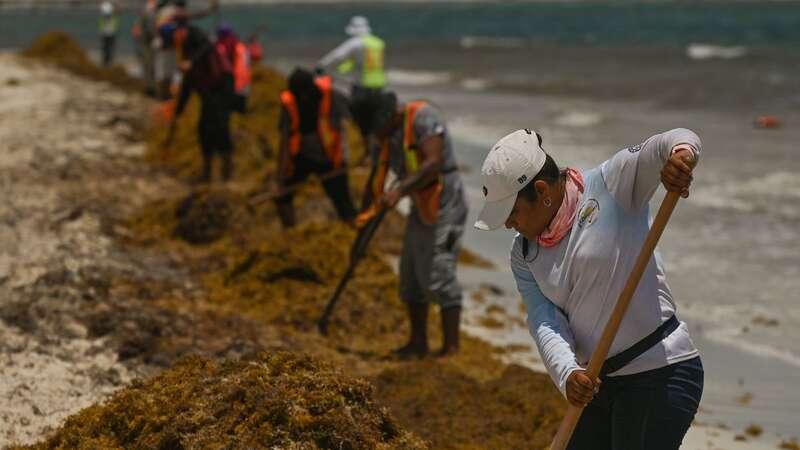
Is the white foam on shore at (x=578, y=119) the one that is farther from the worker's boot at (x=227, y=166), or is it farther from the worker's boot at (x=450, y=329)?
the worker's boot at (x=450, y=329)

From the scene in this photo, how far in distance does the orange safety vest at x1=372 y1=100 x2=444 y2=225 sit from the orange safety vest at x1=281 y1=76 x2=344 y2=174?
2165 millimetres

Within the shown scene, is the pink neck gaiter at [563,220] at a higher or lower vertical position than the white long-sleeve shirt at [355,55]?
→ higher

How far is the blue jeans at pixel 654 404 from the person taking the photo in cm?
368

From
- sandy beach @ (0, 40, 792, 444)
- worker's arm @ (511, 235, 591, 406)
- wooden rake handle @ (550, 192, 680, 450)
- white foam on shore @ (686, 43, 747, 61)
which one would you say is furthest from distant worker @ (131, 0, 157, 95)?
white foam on shore @ (686, 43, 747, 61)

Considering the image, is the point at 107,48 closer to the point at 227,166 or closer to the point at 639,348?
the point at 227,166

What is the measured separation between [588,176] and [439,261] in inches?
132

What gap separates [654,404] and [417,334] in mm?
3675

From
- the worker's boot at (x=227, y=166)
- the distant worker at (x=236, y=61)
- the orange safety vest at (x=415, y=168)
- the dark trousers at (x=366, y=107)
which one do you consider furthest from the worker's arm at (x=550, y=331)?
the distant worker at (x=236, y=61)

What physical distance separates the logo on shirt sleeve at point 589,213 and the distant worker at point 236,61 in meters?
8.89

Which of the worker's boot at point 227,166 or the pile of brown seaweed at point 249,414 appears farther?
the worker's boot at point 227,166

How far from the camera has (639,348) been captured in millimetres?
3668

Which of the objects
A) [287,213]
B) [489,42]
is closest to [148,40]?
[287,213]

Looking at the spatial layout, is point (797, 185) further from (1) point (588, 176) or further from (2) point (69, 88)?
(2) point (69, 88)

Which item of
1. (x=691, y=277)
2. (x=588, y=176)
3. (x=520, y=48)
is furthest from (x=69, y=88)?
(x=520, y=48)
